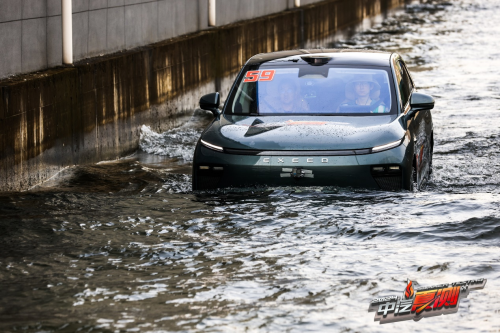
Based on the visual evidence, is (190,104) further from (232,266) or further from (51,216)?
(232,266)

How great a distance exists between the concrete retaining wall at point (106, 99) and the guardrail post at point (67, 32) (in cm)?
18

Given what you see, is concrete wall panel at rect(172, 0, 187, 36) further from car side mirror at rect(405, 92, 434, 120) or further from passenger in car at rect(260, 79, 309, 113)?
car side mirror at rect(405, 92, 434, 120)

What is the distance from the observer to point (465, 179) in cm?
1046

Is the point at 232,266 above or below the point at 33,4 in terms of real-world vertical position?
below

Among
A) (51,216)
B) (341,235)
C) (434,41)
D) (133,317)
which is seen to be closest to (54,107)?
(51,216)

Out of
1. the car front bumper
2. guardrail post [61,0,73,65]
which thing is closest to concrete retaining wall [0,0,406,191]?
guardrail post [61,0,73,65]

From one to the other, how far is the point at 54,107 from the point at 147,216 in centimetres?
307

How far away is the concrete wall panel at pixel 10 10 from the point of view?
993 cm

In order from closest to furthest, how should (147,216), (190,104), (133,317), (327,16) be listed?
1. (133,317)
2. (147,216)
3. (190,104)
4. (327,16)

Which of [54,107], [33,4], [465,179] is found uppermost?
[33,4]

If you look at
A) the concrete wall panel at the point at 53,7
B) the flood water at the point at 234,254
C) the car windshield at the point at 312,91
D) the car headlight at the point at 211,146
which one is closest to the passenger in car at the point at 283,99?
the car windshield at the point at 312,91

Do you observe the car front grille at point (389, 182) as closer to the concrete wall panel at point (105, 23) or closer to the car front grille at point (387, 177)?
the car front grille at point (387, 177)

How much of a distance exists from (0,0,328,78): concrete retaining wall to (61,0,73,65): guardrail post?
9cm

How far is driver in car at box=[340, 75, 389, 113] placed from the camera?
8.88 meters
